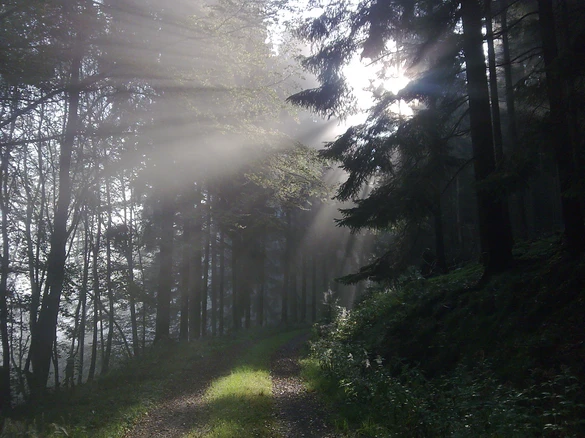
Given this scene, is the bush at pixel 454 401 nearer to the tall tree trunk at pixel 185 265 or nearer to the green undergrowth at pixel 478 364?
the green undergrowth at pixel 478 364

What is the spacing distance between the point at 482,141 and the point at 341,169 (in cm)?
442

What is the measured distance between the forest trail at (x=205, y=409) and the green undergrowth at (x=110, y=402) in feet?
1.02

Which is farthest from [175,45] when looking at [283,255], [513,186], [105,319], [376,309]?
[283,255]

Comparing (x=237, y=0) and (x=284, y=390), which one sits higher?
(x=237, y=0)

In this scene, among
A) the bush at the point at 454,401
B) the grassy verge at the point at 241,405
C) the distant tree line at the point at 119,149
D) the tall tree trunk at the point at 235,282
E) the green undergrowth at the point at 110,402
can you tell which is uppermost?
the distant tree line at the point at 119,149

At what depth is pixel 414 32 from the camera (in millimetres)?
11375

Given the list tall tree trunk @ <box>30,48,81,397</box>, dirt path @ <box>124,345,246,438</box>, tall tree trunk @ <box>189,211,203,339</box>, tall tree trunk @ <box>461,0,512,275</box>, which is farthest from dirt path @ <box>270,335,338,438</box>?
tall tree trunk @ <box>189,211,203,339</box>

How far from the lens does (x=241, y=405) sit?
8016mm

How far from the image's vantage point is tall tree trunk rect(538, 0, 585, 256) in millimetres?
6914

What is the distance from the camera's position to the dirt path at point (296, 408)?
21.5 feet

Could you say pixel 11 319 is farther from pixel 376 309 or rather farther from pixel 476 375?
pixel 476 375

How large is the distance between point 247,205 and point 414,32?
12518 mm

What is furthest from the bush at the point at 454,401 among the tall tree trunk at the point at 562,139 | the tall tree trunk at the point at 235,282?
the tall tree trunk at the point at 235,282

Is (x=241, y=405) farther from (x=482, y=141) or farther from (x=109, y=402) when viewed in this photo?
(x=482, y=141)
